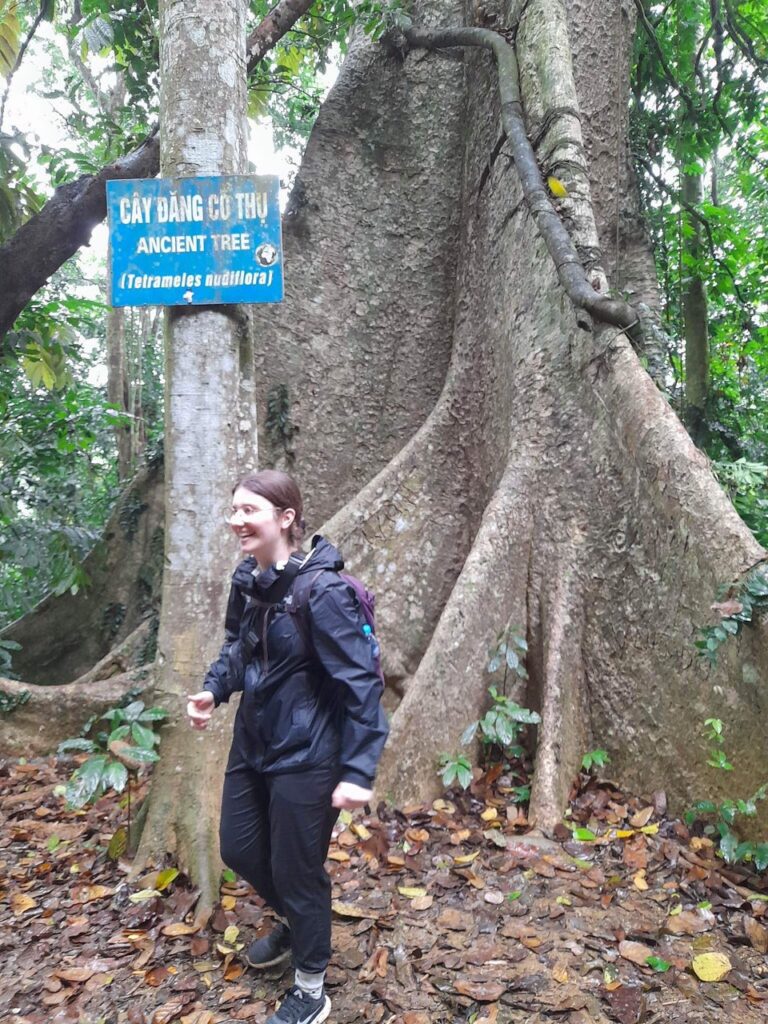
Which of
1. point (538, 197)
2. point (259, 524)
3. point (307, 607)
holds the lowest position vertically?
point (307, 607)

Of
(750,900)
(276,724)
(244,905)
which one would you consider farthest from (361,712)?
(750,900)

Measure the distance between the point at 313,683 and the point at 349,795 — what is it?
32 centimetres

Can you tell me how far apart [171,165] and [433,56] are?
3.62 m

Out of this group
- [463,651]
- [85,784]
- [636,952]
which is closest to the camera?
[636,952]

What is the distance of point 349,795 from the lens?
1.81 metres

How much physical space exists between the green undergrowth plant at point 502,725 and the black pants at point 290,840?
1.16m

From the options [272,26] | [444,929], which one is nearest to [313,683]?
[444,929]

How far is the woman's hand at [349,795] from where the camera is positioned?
1802 mm

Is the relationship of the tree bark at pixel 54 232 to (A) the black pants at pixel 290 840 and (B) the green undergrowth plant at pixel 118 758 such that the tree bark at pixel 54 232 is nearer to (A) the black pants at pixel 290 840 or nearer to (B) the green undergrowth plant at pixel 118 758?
(B) the green undergrowth plant at pixel 118 758

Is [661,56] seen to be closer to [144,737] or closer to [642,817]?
[642,817]

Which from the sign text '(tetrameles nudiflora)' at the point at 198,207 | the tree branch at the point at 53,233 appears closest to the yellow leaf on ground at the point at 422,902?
the sign text '(tetrameles nudiflora)' at the point at 198,207

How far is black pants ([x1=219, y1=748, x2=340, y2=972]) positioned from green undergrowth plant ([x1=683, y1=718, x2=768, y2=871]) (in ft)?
4.99

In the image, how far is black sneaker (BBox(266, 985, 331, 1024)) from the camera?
2029mm

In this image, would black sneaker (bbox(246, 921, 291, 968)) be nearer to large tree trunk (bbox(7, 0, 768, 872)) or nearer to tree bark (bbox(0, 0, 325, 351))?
large tree trunk (bbox(7, 0, 768, 872))
